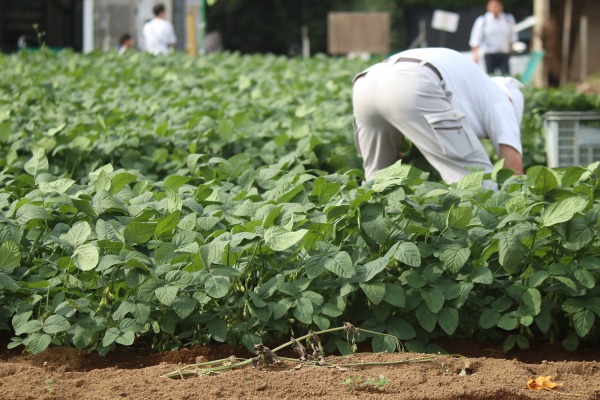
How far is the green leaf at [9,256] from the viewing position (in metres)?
3.71

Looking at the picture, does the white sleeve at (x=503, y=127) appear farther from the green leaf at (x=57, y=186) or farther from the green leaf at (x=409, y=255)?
the green leaf at (x=57, y=186)

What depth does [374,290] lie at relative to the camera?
3.60 meters

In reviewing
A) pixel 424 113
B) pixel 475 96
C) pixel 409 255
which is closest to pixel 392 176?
pixel 409 255

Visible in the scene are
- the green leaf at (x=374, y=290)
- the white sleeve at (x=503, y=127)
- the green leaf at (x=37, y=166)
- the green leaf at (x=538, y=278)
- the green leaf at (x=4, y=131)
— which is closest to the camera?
the green leaf at (x=374, y=290)

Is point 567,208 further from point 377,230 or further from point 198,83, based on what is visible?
point 198,83

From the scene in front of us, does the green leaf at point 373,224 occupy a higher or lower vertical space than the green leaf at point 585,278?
higher

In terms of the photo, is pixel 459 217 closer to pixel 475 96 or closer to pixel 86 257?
pixel 86 257

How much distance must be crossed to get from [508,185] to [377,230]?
90cm

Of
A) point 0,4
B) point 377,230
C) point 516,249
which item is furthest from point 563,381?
point 0,4

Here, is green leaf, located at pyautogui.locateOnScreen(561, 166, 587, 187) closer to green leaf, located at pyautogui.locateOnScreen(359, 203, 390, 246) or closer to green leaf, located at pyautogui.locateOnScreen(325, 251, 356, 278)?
green leaf, located at pyautogui.locateOnScreen(359, 203, 390, 246)

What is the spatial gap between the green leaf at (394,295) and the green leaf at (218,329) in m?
0.57

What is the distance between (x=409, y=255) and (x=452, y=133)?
5.41 ft

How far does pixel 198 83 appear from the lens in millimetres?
10195

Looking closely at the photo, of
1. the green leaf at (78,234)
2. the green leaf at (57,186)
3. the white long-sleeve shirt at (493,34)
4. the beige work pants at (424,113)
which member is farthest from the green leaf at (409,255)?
the white long-sleeve shirt at (493,34)
